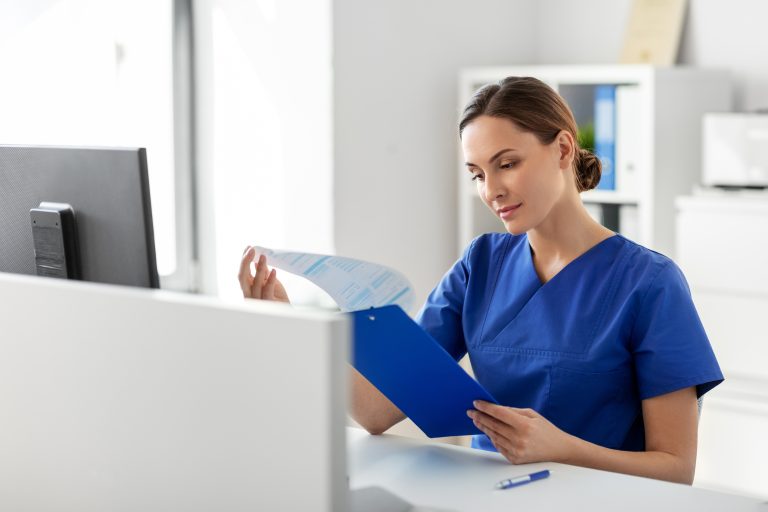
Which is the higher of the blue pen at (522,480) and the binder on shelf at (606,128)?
the binder on shelf at (606,128)

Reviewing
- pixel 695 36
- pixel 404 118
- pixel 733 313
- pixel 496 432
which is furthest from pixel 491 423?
pixel 695 36

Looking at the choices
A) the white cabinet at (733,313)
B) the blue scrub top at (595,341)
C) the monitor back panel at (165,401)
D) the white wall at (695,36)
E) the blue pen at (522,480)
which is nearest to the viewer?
the monitor back panel at (165,401)

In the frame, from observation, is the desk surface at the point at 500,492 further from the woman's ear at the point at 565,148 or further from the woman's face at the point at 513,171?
the woman's ear at the point at 565,148

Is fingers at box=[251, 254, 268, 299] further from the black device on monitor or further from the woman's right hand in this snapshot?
the black device on monitor

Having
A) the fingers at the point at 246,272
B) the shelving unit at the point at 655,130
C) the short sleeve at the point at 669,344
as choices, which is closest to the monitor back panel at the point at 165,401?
the fingers at the point at 246,272

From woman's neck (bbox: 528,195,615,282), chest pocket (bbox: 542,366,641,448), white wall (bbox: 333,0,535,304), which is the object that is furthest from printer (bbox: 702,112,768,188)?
chest pocket (bbox: 542,366,641,448)

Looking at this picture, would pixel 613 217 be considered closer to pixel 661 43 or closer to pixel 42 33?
pixel 661 43

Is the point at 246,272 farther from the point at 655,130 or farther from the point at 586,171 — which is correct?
the point at 655,130

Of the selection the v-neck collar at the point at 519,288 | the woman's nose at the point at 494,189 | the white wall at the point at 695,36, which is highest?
the white wall at the point at 695,36

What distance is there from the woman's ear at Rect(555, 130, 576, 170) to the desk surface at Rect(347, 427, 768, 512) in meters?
0.54

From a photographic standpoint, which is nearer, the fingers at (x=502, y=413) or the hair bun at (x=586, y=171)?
the fingers at (x=502, y=413)

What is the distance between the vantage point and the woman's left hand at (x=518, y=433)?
1474 millimetres

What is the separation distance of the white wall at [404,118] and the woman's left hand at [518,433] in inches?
65.2

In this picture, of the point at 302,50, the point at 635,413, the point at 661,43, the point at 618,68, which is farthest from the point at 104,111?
the point at 635,413
